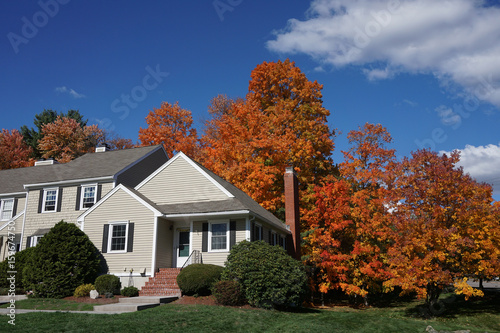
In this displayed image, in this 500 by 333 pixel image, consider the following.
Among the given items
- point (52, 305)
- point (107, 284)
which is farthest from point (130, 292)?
point (52, 305)

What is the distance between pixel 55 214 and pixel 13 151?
24291 mm

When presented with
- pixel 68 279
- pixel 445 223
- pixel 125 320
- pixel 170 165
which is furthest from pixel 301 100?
pixel 125 320

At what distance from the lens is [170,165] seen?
22.2 m

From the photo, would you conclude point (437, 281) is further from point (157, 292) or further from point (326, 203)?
point (157, 292)

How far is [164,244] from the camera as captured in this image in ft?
65.7

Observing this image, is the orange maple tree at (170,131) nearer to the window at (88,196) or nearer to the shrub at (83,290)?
the window at (88,196)

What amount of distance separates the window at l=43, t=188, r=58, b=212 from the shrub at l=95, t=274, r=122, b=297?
10448 mm

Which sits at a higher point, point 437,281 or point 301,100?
point 301,100

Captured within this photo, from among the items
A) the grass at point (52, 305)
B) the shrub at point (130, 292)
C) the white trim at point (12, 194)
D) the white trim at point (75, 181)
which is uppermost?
the white trim at point (75, 181)

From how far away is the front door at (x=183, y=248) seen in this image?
20327mm

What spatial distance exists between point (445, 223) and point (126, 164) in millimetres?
19854

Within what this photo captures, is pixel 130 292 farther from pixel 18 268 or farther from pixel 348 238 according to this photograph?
pixel 348 238

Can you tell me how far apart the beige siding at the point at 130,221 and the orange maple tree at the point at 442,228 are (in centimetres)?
1150

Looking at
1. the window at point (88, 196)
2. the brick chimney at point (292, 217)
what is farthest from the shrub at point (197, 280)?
the window at point (88, 196)
